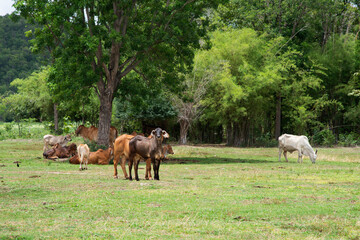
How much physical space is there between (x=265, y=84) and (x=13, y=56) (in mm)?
48676

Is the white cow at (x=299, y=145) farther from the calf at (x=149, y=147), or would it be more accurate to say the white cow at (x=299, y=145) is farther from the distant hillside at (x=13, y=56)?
the distant hillside at (x=13, y=56)

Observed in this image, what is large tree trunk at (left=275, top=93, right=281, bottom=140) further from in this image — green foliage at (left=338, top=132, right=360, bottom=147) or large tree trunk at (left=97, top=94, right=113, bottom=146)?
large tree trunk at (left=97, top=94, right=113, bottom=146)

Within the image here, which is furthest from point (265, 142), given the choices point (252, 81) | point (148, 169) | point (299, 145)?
point (148, 169)

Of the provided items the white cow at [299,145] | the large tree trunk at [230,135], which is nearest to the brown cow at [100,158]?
the white cow at [299,145]

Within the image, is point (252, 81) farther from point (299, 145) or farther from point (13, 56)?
point (13, 56)

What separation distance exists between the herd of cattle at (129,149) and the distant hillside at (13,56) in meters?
49.5

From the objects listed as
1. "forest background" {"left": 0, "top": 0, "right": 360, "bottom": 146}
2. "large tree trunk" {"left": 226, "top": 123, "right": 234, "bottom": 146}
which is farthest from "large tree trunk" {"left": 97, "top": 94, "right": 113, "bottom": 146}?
"large tree trunk" {"left": 226, "top": 123, "right": 234, "bottom": 146}

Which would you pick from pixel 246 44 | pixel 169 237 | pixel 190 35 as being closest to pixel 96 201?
pixel 169 237

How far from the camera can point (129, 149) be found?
13.3 metres

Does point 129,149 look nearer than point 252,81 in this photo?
Yes

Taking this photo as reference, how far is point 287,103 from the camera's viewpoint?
4494cm

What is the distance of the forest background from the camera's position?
4088 centimetres

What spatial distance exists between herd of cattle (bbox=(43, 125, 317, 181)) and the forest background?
13.4m

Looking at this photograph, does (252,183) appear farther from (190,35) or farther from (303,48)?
(303,48)
